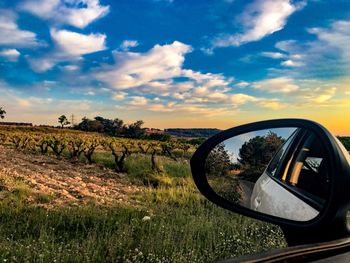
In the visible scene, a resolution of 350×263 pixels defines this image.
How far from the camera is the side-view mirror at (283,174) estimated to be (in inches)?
57.6

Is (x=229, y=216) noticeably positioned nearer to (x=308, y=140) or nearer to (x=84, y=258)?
(x=84, y=258)

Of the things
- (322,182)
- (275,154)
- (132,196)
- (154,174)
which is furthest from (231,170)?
(154,174)

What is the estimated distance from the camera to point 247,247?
6.71 m

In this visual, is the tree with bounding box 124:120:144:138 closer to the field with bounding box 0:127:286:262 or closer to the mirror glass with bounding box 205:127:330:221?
the field with bounding box 0:127:286:262

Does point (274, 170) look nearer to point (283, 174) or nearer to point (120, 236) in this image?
point (283, 174)

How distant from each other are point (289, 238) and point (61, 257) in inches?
193

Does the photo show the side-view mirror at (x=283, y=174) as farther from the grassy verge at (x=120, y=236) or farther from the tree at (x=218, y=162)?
the grassy verge at (x=120, y=236)

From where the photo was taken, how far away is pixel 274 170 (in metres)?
2.42

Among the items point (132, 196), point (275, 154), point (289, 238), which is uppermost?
point (275, 154)

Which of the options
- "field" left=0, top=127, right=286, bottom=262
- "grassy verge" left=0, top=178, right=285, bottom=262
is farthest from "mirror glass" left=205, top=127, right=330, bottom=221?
"field" left=0, top=127, right=286, bottom=262

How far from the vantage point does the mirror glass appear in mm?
1802

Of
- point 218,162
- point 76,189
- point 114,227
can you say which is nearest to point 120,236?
point 114,227

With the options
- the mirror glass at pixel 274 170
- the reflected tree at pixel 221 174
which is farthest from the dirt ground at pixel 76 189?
the mirror glass at pixel 274 170

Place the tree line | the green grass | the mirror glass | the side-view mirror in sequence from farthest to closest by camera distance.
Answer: the tree line → the green grass → the mirror glass → the side-view mirror
